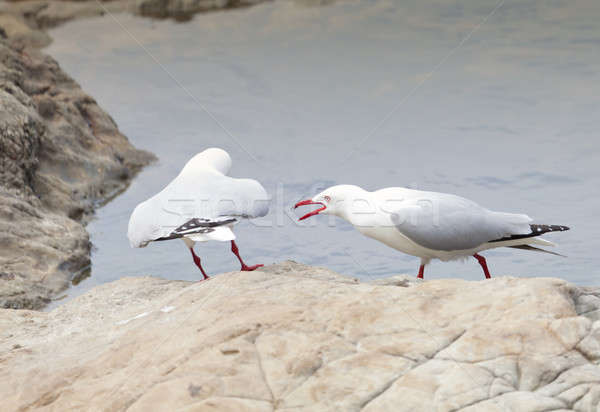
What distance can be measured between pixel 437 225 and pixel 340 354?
6.28ft

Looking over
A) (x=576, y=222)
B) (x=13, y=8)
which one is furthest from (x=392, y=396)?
(x=13, y=8)

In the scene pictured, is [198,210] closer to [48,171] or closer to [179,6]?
[48,171]

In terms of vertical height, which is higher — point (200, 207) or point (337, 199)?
point (200, 207)

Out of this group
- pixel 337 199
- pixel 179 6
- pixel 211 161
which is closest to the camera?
pixel 337 199

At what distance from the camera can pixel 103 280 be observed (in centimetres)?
688

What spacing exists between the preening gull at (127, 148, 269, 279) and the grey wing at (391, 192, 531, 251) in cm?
90

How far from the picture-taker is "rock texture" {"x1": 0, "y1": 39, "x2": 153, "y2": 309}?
623cm

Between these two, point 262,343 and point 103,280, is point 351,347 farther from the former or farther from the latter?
point 103,280

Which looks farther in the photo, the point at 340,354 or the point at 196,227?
the point at 196,227

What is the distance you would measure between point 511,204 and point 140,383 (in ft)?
20.0

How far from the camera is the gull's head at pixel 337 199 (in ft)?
17.2

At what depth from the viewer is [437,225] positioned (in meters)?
4.93

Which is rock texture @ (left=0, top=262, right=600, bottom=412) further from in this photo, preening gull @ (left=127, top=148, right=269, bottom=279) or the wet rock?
the wet rock

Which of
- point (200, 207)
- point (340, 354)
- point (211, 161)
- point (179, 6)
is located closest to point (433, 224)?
point (200, 207)
